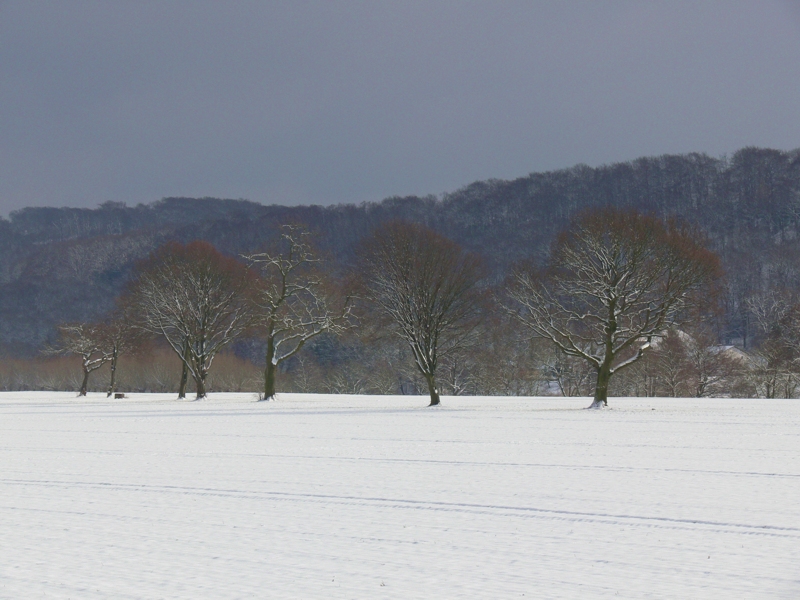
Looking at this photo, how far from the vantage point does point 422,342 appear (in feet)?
153

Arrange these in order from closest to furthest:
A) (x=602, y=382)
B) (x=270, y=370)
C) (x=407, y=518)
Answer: (x=407, y=518) < (x=602, y=382) < (x=270, y=370)

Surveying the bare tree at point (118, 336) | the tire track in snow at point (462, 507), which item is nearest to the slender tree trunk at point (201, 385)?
the bare tree at point (118, 336)

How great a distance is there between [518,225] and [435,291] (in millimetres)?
116188

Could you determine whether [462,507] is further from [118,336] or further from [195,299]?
[118,336]

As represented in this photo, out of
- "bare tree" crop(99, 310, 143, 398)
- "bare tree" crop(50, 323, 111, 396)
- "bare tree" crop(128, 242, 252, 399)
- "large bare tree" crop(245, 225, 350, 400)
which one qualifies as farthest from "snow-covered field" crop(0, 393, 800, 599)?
"bare tree" crop(50, 323, 111, 396)

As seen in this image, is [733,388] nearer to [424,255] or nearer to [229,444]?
[424,255]

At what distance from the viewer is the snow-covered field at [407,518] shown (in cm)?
860

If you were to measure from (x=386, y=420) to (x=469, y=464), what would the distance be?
16187mm

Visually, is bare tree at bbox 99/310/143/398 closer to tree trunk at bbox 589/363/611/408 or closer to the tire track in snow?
tree trunk at bbox 589/363/611/408

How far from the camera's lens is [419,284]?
4481 cm

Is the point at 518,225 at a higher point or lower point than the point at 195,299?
higher

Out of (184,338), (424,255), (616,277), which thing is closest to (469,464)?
(616,277)

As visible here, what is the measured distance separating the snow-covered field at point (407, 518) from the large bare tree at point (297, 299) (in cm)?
2487

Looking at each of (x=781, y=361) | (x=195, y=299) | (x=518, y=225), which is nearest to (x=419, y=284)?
(x=195, y=299)
